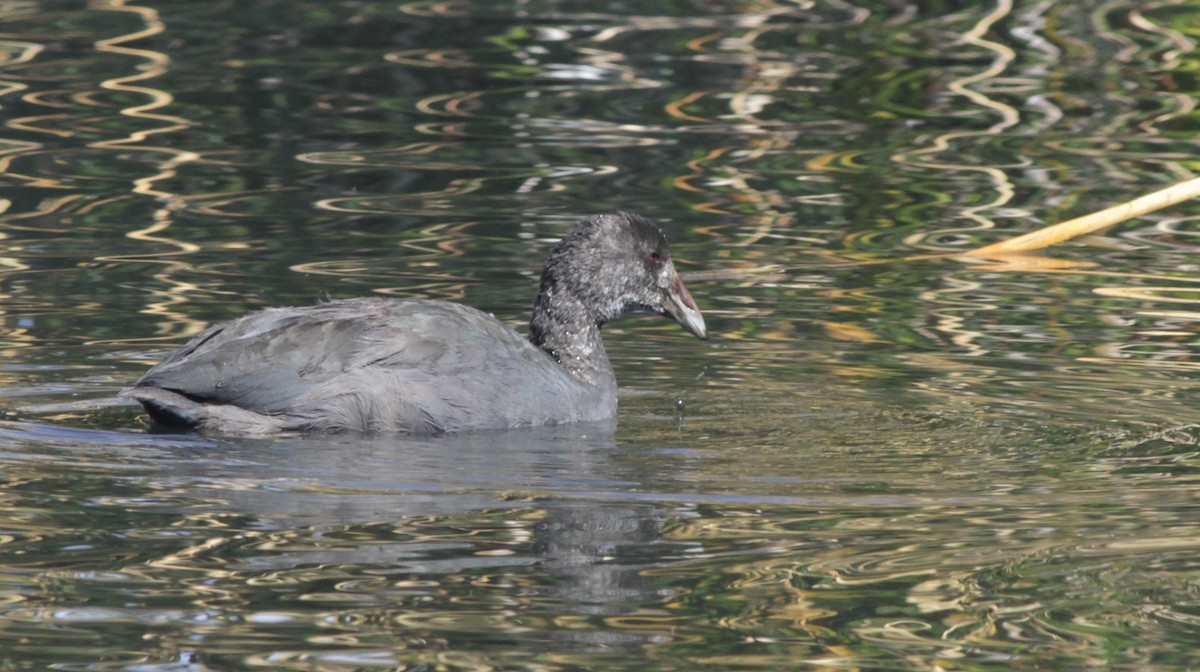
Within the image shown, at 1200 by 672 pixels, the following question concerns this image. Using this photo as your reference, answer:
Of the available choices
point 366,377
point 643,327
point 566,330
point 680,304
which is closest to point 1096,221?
point 643,327

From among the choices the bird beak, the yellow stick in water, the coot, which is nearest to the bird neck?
the coot

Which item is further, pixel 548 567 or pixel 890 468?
pixel 890 468

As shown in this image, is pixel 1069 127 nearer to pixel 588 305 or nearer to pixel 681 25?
pixel 681 25

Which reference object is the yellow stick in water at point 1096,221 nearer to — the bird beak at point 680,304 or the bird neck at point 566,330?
the bird beak at point 680,304

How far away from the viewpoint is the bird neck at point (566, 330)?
841cm

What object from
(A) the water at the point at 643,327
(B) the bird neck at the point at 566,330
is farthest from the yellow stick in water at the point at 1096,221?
(B) the bird neck at the point at 566,330

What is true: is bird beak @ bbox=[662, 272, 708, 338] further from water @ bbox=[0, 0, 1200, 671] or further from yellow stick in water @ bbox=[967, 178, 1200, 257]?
yellow stick in water @ bbox=[967, 178, 1200, 257]

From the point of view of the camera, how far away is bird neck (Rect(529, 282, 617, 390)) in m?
8.41

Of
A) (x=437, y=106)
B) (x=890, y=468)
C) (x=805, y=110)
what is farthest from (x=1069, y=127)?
(x=890, y=468)

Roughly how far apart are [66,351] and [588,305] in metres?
2.16

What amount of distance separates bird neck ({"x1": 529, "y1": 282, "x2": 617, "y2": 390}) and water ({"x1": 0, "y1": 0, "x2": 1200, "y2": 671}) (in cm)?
29

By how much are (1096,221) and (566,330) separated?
2.86m

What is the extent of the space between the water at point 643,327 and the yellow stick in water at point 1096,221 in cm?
21

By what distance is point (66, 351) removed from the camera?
8664 mm
